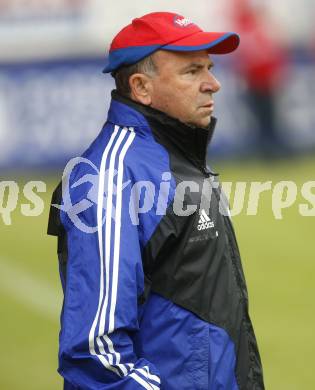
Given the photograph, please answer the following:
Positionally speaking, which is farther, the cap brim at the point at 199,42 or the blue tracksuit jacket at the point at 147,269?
the cap brim at the point at 199,42

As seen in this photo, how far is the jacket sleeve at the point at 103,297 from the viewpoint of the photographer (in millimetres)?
2879

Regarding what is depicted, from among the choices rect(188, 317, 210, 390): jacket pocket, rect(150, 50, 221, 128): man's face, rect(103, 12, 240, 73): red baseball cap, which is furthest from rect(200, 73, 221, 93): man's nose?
rect(188, 317, 210, 390): jacket pocket

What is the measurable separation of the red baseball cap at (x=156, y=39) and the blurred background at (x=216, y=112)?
15.3 feet

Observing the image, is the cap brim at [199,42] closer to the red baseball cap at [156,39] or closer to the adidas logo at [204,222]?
the red baseball cap at [156,39]

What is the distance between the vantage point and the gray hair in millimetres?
3205

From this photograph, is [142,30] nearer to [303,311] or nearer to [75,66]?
[303,311]

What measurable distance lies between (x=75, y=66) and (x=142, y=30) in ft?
27.1

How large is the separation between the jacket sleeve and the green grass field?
2833mm

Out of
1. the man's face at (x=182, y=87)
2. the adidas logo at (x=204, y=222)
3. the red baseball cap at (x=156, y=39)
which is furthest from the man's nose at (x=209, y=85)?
the adidas logo at (x=204, y=222)

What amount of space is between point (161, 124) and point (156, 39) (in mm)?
253

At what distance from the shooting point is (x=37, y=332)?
666 centimetres

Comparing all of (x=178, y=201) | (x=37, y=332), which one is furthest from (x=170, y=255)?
(x=37, y=332)

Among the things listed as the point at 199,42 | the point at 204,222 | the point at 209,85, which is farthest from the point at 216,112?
the point at 204,222

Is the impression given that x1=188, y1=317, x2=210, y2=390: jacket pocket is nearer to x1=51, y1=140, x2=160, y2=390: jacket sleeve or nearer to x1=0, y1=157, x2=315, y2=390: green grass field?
x1=51, y1=140, x2=160, y2=390: jacket sleeve
